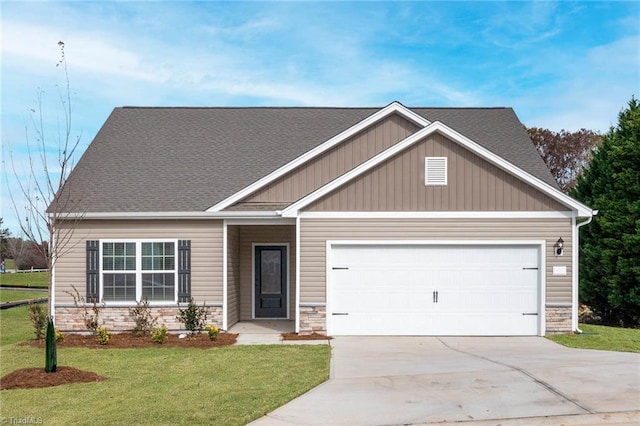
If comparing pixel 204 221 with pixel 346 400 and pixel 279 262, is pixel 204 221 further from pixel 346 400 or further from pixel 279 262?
pixel 346 400

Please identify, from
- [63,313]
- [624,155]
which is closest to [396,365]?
[63,313]

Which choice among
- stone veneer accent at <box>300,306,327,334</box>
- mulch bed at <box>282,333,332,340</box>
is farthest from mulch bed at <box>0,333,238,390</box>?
stone veneer accent at <box>300,306,327,334</box>

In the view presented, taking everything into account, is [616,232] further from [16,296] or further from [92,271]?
[16,296]

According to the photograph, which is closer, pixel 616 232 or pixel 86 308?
pixel 86 308

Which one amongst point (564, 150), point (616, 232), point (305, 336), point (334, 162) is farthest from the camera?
point (564, 150)

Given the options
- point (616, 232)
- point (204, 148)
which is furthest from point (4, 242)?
point (616, 232)

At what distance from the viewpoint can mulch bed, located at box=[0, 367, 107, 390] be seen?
9.62 metres

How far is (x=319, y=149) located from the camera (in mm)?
16500

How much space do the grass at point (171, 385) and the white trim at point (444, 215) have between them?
3201 mm

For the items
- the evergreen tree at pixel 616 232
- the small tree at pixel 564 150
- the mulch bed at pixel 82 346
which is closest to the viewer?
the mulch bed at pixel 82 346

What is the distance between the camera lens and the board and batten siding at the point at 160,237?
1555 cm

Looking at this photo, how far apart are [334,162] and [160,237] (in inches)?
196

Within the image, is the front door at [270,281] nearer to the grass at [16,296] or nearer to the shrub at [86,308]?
the shrub at [86,308]

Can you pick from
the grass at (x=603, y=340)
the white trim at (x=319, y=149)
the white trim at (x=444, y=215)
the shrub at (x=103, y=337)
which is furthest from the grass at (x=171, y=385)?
the grass at (x=603, y=340)
